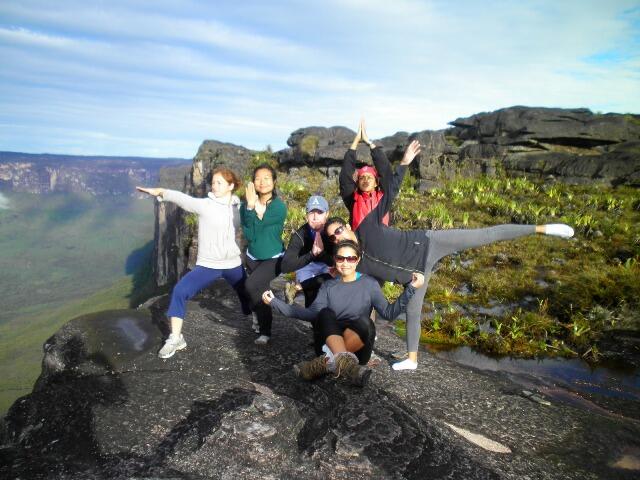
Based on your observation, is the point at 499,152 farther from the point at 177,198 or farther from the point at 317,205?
the point at 177,198

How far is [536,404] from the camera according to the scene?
5.76 m

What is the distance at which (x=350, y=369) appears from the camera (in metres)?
4.71

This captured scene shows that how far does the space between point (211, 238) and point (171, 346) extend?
1.74m

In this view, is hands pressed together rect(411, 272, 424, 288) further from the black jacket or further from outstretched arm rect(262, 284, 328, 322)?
the black jacket

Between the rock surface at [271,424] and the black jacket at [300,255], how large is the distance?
1562mm

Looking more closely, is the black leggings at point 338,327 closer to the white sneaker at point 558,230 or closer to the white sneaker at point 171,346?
the white sneaker at point 171,346

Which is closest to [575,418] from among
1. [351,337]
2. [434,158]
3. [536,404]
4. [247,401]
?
[536,404]

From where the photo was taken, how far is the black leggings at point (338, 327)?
5.02 metres

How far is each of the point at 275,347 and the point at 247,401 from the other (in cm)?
196

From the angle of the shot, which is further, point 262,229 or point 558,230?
point 262,229

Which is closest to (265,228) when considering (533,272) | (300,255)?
(300,255)

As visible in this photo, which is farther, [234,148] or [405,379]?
[234,148]

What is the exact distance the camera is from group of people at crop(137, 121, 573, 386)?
16.7 feet

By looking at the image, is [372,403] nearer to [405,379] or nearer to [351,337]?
[351,337]
